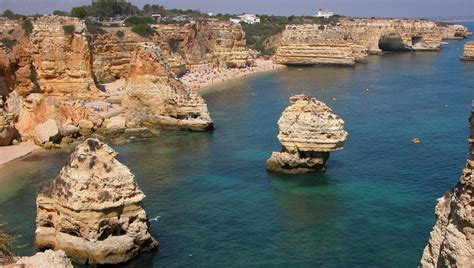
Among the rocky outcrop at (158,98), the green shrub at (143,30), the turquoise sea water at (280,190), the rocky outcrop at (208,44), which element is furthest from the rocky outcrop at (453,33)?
the rocky outcrop at (158,98)

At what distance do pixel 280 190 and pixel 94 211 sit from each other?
12523mm

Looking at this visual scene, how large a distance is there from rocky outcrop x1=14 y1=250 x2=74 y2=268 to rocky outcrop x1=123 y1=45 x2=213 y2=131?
107 feet

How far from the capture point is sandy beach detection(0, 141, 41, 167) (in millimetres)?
39312

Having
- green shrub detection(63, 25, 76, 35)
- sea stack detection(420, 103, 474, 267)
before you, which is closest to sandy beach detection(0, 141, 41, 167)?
green shrub detection(63, 25, 76, 35)

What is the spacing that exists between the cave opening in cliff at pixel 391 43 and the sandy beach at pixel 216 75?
37119 mm

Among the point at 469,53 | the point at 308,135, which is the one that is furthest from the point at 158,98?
the point at 469,53

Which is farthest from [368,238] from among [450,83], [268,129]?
[450,83]

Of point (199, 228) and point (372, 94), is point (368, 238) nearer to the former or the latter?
point (199, 228)

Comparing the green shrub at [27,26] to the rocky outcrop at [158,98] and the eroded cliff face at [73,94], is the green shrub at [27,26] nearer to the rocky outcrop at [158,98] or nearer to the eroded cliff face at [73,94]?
the eroded cliff face at [73,94]

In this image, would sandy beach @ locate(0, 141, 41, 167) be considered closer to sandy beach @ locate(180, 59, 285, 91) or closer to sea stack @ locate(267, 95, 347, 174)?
sea stack @ locate(267, 95, 347, 174)

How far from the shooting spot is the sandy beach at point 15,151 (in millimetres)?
39312

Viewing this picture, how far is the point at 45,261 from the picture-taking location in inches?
578

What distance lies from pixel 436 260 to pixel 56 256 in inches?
392

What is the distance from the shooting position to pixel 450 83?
77.5 meters
